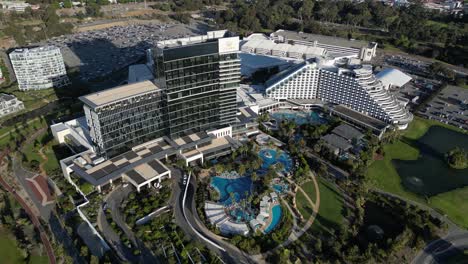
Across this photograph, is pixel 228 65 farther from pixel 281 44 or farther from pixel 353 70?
pixel 281 44

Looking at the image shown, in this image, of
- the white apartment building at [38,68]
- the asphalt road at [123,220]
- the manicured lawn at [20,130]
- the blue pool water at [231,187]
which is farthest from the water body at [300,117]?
the white apartment building at [38,68]

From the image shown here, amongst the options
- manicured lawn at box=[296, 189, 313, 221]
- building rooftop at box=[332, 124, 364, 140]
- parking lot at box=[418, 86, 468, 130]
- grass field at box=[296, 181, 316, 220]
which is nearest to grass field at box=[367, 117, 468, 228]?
parking lot at box=[418, 86, 468, 130]

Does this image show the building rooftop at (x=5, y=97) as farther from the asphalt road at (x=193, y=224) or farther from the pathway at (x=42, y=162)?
the asphalt road at (x=193, y=224)

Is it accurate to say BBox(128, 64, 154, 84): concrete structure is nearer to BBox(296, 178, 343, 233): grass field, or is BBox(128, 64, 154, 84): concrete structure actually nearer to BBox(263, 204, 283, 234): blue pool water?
BBox(263, 204, 283, 234): blue pool water

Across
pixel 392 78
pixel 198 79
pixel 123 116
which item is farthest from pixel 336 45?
pixel 123 116

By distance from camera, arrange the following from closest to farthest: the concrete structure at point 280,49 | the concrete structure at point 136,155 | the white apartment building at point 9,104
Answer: the concrete structure at point 136,155 → the white apartment building at point 9,104 → the concrete structure at point 280,49
